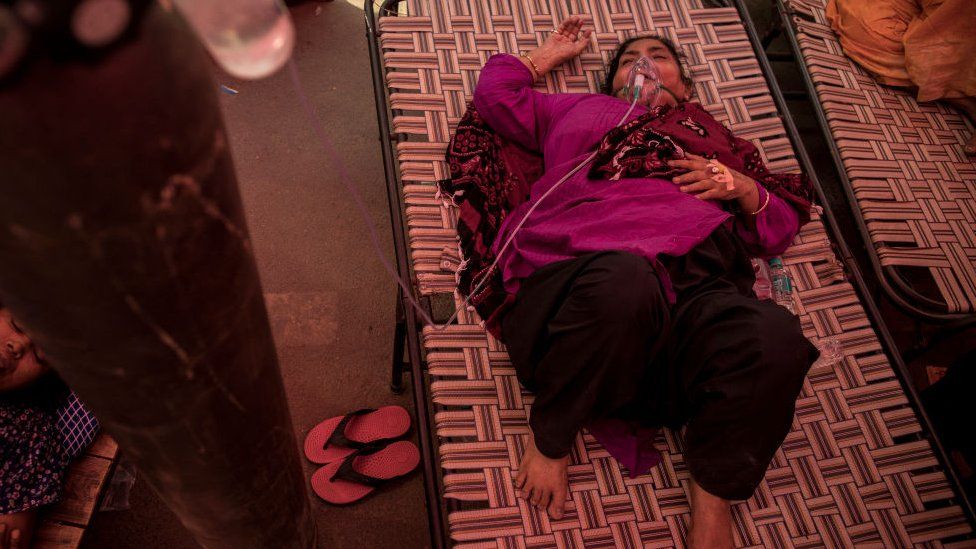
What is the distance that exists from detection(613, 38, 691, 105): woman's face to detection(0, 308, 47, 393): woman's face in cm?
167

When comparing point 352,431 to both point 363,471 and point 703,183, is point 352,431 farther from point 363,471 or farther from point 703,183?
point 703,183

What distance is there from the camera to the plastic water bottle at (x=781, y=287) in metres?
1.82

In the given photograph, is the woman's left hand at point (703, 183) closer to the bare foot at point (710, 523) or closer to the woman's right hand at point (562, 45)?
the woman's right hand at point (562, 45)

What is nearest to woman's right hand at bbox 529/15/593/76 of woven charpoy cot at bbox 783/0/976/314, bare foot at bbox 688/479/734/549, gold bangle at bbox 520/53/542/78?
gold bangle at bbox 520/53/542/78

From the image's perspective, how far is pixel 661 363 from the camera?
149 centimetres

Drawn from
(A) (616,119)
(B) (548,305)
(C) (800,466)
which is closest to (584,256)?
(B) (548,305)

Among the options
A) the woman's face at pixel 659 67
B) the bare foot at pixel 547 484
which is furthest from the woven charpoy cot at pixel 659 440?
the woman's face at pixel 659 67

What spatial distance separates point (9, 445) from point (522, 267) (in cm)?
119

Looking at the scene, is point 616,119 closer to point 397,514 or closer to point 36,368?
point 397,514

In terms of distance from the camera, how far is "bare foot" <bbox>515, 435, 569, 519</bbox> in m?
1.41

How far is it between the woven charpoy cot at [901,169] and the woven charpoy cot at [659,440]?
192mm

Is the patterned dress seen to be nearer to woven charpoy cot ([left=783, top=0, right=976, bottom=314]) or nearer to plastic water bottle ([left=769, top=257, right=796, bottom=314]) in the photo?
plastic water bottle ([left=769, top=257, right=796, bottom=314])

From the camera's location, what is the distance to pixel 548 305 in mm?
1454

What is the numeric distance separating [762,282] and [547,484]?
0.88 m
